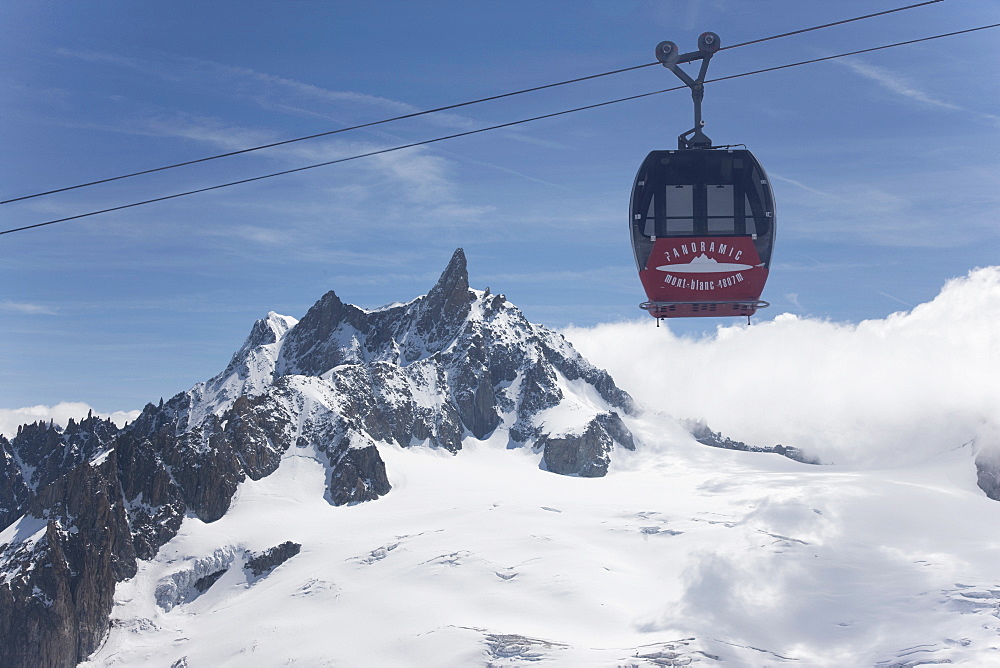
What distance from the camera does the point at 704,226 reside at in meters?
35.2

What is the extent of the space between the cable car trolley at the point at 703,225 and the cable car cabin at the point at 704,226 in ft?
0.11

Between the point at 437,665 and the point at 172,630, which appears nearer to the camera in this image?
the point at 437,665

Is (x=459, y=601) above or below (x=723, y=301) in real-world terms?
below

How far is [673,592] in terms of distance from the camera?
198 m

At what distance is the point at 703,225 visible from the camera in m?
35.2

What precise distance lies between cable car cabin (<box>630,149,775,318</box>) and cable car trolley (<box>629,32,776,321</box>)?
35 mm

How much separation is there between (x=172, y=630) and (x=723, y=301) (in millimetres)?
191145

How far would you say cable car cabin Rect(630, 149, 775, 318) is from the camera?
35.0 metres

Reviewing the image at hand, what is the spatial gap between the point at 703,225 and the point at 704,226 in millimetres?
55

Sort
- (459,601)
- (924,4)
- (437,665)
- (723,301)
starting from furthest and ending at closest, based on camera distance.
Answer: (459,601) → (437,665) → (723,301) → (924,4)

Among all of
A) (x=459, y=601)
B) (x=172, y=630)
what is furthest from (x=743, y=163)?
(x=172, y=630)

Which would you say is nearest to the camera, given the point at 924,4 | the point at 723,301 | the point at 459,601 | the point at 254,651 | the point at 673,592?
the point at 924,4

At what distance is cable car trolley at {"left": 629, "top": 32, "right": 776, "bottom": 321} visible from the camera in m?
35.0

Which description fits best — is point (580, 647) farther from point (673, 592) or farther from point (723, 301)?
point (723, 301)
